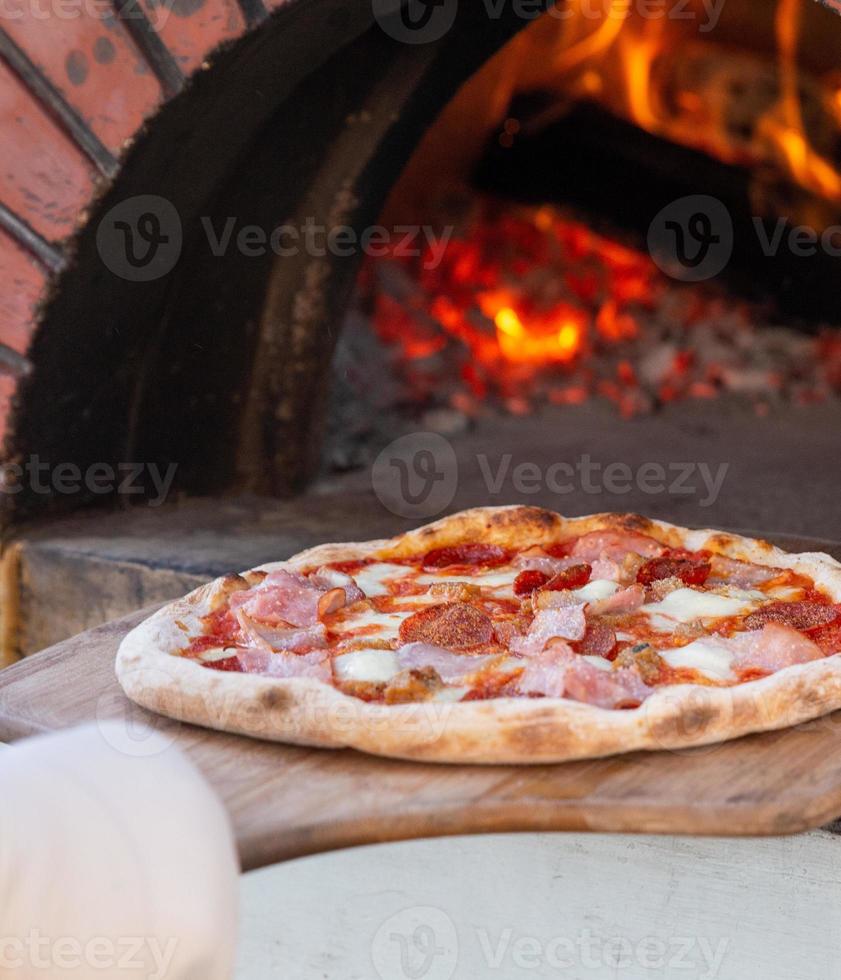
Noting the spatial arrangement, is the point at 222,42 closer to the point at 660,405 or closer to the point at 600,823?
the point at 600,823

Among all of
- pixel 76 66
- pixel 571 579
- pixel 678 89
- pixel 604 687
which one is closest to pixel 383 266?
pixel 678 89

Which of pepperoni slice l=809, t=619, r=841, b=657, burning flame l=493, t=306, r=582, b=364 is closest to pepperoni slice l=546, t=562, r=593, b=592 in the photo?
pepperoni slice l=809, t=619, r=841, b=657

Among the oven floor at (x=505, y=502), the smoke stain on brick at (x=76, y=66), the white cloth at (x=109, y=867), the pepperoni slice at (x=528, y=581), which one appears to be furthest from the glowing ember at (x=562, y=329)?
the white cloth at (x=109, y=867)

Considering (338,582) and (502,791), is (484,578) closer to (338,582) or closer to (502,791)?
(338,582)

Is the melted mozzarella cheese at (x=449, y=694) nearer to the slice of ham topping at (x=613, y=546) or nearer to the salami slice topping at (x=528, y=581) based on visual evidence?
the salami slice topping at (x=528, y=581)

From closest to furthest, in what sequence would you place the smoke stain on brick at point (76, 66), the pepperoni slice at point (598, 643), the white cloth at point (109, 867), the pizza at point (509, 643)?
the white cloth at point (109, 867)
the pizza at point (509, 643)
the pepperoni slice at point (598, 643)
the smoke stain on brick at point (76, 66)

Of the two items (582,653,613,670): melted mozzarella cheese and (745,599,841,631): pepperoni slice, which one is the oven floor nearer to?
(745,599,841,631): pepperoni slice

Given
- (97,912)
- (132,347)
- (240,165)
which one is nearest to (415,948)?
(97,912)
